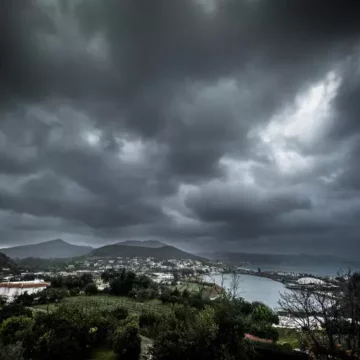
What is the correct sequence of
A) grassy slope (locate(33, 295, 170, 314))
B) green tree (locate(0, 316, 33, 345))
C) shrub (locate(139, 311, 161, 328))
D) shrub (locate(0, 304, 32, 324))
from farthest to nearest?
grassy slope (locate(33, 295, 170, 314))
shrub (locate(0, 304, 32, 324))
shrub (locate(139, 311, 161, 328))
green tree (locate(0, 316, 33, 345))

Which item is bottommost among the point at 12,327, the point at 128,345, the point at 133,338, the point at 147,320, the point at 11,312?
the point at 11,312

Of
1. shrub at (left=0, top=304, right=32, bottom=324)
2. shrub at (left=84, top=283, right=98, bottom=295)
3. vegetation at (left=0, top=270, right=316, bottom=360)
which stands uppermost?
vegetation at (left=0, top=270, right=316, bottom=360)

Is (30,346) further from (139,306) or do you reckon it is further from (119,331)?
(139,306)

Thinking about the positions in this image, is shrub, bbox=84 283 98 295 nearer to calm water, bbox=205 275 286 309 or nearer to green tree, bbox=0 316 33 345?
calm water, bbox=205 275 286 309

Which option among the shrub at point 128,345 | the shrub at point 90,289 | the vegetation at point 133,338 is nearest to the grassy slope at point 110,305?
the shrub at point 90,289

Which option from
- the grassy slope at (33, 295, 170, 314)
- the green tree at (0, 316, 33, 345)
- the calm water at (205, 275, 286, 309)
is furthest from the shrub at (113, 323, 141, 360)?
the calm water at (205, 275, 286, 309)

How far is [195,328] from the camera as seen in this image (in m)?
14.8

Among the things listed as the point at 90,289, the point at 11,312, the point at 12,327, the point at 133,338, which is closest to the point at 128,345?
the point at 133,338

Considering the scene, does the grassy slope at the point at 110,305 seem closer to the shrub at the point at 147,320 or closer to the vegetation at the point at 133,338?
the shrub at the point at 147,320

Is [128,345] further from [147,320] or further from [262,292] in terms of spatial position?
[262,292]

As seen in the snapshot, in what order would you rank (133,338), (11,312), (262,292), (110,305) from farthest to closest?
Answer: (262,292), (110,305), (11,312), (133,338)

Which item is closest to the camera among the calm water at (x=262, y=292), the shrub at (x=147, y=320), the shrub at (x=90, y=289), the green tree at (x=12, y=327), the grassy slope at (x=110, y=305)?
the green tree at (x=12, y=327)

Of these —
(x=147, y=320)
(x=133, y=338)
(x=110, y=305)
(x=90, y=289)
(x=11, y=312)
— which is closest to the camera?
(x=133, y=338)

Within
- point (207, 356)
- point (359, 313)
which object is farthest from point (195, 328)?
point (359, 313)
